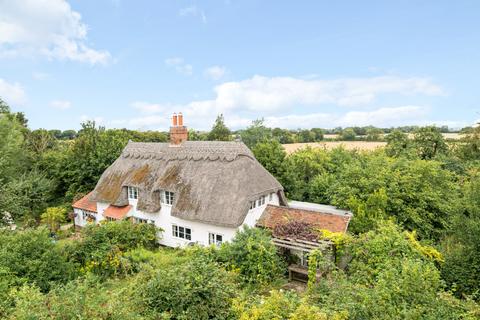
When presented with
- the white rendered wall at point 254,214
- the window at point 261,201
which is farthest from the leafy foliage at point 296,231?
the window at point 261,201

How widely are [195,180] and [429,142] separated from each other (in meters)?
25.1

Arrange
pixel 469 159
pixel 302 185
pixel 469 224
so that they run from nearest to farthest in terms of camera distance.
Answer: pixel 469 224 < pixel 302 185 < pixel 469 159

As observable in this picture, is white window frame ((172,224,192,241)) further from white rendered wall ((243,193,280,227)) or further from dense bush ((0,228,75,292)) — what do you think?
dense bush ((0,228,75,292))

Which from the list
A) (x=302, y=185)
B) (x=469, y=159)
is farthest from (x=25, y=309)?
(x=469, y=159)

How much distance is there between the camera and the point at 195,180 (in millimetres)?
17812

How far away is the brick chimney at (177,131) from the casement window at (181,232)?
5.97m

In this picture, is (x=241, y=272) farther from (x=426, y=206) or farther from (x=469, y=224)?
(x=426, y=206)

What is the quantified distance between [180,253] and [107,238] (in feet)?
12.1

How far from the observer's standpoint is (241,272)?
1316 centimetres

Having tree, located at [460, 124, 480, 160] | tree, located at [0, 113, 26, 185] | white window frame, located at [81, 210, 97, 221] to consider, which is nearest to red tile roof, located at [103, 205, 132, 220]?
white window frame, located at [81, 210, 97, 221]

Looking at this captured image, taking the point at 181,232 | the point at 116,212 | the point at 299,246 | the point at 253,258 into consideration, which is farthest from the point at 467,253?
the point at 116,212

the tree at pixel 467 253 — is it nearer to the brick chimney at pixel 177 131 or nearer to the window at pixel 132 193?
the brick chimney at pixel 177 131

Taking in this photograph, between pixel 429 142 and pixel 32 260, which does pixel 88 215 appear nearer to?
pixel 32 260

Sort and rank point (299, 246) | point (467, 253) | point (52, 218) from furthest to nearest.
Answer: point (52, 218) → point (299, 246) → point (467, 253)
